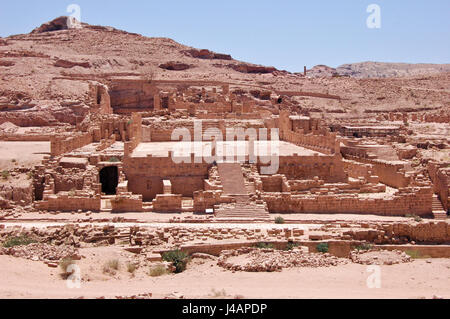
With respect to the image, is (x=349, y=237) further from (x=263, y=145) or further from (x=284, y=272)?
(x=263, y=145)

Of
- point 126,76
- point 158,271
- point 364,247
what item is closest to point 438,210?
point 364,247

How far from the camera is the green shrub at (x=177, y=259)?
15281 millimetres

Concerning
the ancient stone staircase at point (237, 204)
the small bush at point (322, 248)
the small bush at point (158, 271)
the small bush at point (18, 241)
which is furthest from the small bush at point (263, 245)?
the small bush at point (18, 241)

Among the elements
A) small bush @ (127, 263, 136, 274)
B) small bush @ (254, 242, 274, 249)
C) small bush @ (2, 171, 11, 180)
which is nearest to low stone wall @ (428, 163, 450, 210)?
small bush @ (254, 242, 274, 249)

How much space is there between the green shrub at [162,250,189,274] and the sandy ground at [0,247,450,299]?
0.85ft

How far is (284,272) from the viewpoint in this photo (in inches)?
565

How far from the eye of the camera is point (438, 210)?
2320cm

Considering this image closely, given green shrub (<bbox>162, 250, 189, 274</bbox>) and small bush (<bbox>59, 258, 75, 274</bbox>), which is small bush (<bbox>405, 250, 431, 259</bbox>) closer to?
green shrub (<bbox>162, 250, 189, 274</bbox>)

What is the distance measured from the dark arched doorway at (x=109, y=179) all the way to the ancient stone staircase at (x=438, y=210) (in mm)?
13824

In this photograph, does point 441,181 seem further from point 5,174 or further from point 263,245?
point 5,174

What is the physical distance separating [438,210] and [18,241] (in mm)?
16399

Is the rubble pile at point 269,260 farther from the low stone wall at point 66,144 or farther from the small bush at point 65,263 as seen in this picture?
the low stone wall at point 66,144

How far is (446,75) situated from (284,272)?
7755cm

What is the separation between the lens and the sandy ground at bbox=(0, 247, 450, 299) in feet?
36.7
